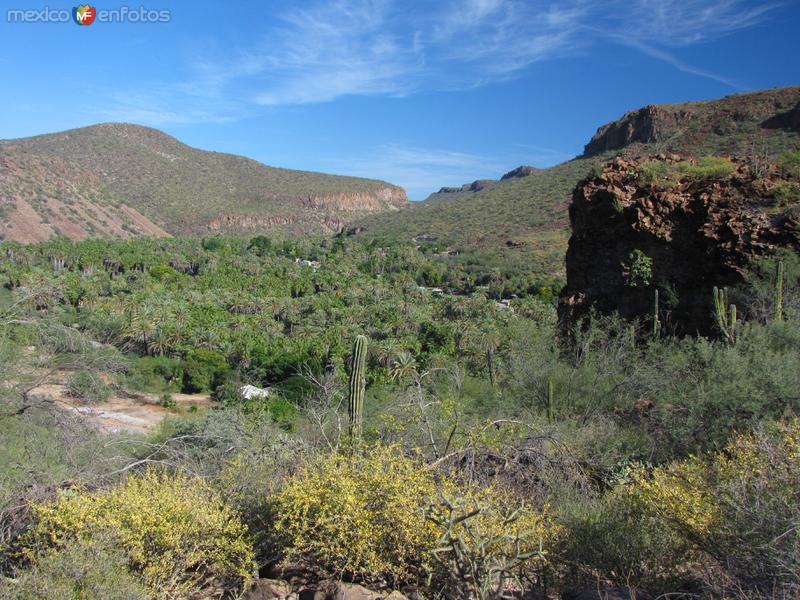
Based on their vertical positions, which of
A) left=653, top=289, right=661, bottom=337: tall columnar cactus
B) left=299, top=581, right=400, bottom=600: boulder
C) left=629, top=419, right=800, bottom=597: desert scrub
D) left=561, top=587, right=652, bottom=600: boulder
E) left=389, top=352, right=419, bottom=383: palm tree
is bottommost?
left=389, top=352, right=419, bottom=383: palm tree

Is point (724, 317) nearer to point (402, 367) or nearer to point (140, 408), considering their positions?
point (402, 367)

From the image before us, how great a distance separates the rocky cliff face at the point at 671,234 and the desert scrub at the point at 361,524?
40.9 ft

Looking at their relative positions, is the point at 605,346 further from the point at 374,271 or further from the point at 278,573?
the point at 374,271

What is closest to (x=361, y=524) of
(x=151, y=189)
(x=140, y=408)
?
(x=140, y=408)

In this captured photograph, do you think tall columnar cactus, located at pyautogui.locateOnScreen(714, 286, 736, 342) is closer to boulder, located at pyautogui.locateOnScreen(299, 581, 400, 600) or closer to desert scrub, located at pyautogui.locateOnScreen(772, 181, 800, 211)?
desert scrub, located at pyautogui.locateOnScreen(772, 181, 800, 211)

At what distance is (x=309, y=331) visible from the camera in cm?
4322

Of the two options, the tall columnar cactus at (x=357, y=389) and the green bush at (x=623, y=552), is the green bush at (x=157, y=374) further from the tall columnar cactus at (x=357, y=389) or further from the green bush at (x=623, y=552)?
the green bush at (x=623, y=552)

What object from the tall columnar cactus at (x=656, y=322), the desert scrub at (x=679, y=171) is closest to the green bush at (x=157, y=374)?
the tall columnar cactus at (x=656, y=322)

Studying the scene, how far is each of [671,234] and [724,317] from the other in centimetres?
378

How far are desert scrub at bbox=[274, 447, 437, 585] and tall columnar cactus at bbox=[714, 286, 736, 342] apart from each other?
979cm

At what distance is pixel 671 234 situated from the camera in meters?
16.8

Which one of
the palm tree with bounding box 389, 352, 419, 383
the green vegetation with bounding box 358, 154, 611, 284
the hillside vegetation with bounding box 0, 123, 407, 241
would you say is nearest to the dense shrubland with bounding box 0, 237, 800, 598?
the palm tree with bounding box 389, 352, 419, 383

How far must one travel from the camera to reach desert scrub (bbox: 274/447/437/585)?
5.39 m

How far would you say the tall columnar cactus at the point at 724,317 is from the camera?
43.2 feet
